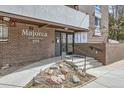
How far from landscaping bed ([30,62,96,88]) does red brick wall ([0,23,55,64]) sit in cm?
280

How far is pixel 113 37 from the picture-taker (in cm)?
3622

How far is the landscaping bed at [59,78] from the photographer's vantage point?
928 cm

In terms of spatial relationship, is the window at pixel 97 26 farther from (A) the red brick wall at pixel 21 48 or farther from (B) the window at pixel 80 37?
(A) the red brick wall at pixel 21 48

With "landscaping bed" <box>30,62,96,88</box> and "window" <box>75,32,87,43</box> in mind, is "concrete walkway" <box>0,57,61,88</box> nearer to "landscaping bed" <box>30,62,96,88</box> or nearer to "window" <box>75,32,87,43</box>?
"landscaping bed" <box>30,62,96,88</box>

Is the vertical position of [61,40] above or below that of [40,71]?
above

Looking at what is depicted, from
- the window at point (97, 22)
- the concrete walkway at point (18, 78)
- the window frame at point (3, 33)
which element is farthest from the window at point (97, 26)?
the concrete walkway at point (18, 78)

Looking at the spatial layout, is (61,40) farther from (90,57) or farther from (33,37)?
(33,37)

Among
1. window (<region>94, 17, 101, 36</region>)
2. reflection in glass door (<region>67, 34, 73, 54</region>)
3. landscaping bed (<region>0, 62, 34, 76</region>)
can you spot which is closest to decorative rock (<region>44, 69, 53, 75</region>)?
landscaping bed (<region>0, 62, 34, 76</region>)

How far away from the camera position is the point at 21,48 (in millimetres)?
13594

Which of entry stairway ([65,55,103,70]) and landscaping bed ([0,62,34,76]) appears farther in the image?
entry stairway ([65,55,103,70])

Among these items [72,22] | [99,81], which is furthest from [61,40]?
[99,81]

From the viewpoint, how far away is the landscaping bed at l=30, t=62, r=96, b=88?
30.5 feet

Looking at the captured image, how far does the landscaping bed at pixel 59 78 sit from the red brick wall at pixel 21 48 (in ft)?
9.20
